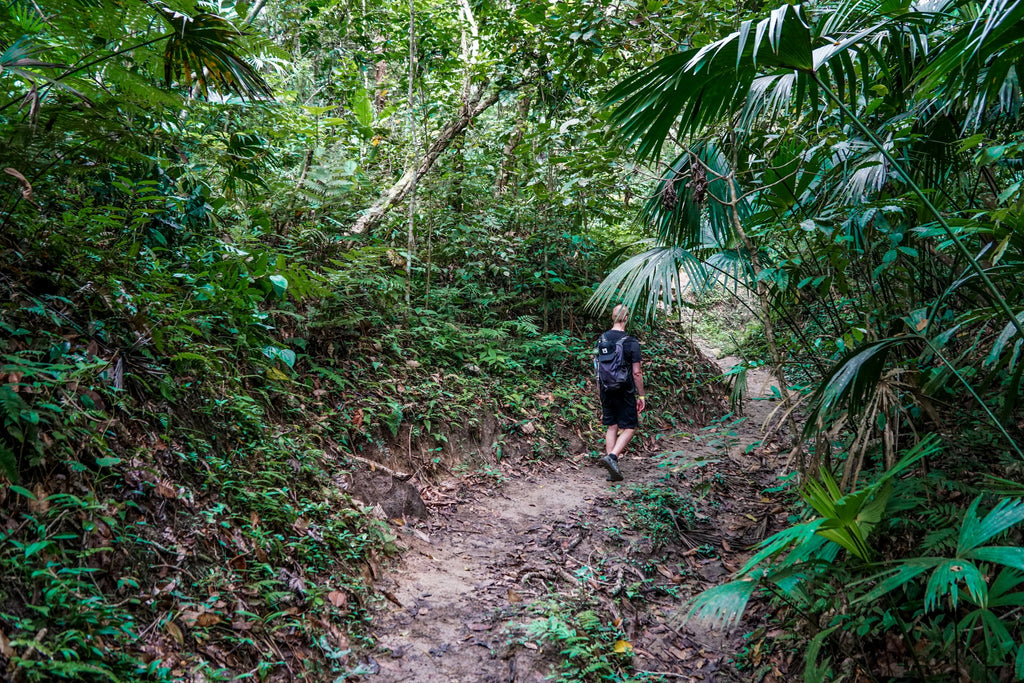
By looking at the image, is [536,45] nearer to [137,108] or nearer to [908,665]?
[137,108]

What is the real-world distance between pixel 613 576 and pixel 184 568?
3.12m

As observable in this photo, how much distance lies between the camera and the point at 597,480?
260 inches

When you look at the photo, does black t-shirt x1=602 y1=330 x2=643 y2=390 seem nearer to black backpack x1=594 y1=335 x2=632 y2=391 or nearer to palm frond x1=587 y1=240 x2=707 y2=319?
Result: black backpack x1=594 y1=335 x2=632 y2=391

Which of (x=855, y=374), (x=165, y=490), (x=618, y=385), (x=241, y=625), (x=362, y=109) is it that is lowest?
(x=241, y=625)

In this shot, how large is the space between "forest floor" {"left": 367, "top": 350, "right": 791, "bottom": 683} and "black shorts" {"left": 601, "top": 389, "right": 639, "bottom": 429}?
0.68 meters

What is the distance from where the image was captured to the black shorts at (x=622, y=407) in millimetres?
6672

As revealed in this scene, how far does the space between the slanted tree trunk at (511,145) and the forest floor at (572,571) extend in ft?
17.4

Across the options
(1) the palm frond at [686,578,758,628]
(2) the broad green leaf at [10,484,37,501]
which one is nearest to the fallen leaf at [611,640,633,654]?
(1) the palm frond at [686,578,758,628]

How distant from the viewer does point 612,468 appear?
21.2ft

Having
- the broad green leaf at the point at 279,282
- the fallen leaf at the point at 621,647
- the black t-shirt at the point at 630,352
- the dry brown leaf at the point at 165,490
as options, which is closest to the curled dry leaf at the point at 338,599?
the dry brown leaf at the point at 165,490

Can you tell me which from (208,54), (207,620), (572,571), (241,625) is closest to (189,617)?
(207,620)

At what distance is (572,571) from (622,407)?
2647 mm

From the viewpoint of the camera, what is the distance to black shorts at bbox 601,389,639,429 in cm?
667

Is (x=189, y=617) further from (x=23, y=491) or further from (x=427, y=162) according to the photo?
(x=427, y=162)
